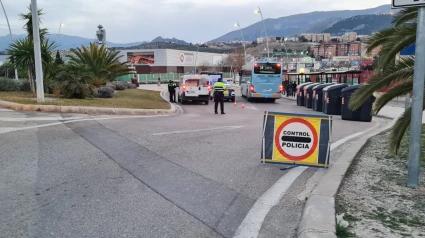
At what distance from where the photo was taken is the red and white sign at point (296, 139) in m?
7.02

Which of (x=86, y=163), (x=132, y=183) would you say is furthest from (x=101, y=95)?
(x=132, y=183)

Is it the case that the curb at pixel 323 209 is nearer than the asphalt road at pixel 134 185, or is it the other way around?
the curb at pixel 323 209

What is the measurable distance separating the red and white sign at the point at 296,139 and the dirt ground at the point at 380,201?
2.70 ft

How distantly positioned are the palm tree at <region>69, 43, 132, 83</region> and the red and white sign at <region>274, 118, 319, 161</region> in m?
23.2

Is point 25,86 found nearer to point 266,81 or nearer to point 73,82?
point 73,82

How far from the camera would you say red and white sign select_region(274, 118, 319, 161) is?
702 centimetres

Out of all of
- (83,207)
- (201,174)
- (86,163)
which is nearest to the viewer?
(83,207)

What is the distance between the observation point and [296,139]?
23.2 feet

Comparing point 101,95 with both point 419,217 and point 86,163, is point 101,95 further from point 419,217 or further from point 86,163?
point 419,217

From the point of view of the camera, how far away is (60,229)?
4203 mm

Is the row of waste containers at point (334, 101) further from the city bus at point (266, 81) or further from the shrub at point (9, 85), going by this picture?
the shrub at point (9, 85)

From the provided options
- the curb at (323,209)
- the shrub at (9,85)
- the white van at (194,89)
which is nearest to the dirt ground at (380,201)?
the curb at (323,209)

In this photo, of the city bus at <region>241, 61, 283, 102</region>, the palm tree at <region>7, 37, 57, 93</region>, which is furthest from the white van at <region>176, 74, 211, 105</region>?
the palm tree at <region>7, 37, 57, 93</region>

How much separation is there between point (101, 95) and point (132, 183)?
17.0 m
